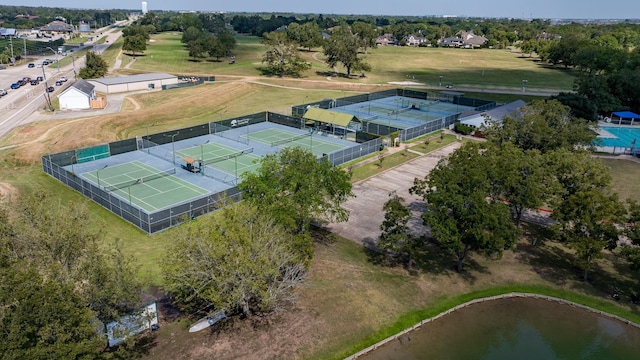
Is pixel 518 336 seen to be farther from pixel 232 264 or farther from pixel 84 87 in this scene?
pixel 84 87

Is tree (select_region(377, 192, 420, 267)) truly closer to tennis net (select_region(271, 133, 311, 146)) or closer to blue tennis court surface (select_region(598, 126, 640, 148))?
tennis net (select_region(271, 133, 311, 146))

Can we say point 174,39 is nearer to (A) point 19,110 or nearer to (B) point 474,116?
(A) point 19,110

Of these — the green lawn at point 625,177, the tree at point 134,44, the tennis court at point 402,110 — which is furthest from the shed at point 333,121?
the tree at point 134,44

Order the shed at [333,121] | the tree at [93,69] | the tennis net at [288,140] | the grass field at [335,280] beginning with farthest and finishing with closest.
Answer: the tree at [93,69]
the shed at [333,121]
the tennis net at [288,140]
the grass field at [335,280]

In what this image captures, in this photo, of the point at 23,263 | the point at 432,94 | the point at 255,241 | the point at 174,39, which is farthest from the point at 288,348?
the point at 174,39

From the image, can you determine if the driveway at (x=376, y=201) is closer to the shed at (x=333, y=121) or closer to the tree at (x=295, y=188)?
the tree at (x=295, y=188)
